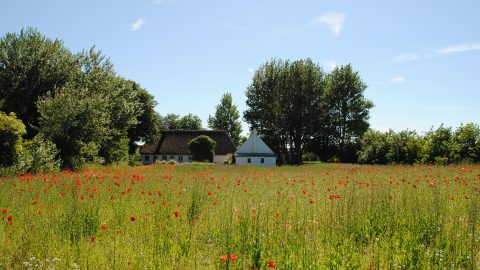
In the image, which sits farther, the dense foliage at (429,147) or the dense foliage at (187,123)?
the dense foliage at (187,123)

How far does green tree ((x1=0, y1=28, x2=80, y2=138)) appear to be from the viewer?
29.3m

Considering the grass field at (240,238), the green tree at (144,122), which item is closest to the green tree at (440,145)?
the grass field at (240,238)

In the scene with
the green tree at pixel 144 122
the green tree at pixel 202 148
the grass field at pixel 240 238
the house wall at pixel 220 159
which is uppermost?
the green tree at pixel 144 122

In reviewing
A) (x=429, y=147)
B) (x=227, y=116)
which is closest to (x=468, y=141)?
(x=429, y=147)

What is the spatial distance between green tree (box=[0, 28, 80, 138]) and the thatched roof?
36204mm

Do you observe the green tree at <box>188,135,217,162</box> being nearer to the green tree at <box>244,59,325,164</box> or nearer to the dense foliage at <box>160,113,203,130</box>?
the green tree at <box>244,59,325,164</box>

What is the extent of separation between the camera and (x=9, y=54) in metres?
29.9

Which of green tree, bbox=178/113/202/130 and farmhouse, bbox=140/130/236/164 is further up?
green tree, bbox=178/113/202/130

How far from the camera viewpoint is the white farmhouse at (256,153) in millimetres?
57125

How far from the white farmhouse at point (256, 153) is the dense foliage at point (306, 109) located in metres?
2.52

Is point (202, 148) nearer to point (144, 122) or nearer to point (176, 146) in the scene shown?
point (144, 122)

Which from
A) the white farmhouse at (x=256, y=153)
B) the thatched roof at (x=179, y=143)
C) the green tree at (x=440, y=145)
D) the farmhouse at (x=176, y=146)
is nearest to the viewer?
the green tree at (x=440, y=145)

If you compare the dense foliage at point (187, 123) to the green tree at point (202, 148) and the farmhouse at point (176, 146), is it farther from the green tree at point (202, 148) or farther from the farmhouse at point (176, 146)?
the green tree at point (202, 148)

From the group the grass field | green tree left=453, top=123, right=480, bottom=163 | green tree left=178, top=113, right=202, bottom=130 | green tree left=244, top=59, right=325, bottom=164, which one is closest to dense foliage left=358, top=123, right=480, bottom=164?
green tree left=453, top=123, right=480, bottom=163
